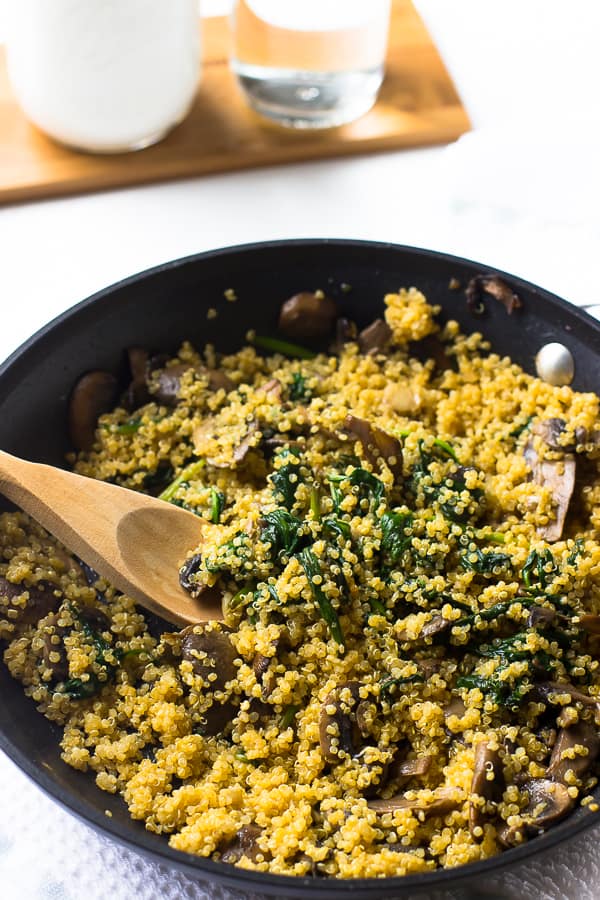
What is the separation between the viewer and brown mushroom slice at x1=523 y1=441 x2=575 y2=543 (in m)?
1.97

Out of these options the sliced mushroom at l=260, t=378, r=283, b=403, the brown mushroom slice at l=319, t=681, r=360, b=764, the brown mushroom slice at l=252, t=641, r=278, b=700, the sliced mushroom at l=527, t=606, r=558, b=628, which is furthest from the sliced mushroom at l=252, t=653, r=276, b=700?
the sliced mushroom at l=260, t=378, r=283, b=403

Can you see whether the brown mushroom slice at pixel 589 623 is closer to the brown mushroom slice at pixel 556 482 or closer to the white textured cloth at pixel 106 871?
the brown mushroom slice at pixel 556 482

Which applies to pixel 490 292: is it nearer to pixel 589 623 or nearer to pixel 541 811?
pixel 589 623

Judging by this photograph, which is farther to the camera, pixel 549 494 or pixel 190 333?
pixel 190 333

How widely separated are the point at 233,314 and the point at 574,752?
1.14 m

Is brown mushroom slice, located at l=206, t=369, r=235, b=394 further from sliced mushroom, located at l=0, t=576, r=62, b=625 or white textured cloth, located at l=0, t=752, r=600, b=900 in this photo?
white textured cloth, located at l=0, t=752, r=600, b=900

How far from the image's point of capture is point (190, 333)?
7.52 feet

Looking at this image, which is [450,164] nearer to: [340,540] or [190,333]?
[190,333]

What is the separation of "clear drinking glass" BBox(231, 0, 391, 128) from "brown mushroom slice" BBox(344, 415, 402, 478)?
1.22m

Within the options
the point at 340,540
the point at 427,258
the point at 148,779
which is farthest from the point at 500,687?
the point at 427,258

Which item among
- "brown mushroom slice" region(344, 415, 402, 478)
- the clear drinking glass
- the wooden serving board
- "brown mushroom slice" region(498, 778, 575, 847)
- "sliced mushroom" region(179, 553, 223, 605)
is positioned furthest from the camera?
the wooden serving board

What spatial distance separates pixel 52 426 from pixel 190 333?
361 mm

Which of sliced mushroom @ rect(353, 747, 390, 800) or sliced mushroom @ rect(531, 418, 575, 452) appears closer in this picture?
sliced mushroom @ rect(353, 747, 390, 800)

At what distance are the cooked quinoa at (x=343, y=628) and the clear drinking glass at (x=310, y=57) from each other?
3.09 ft
